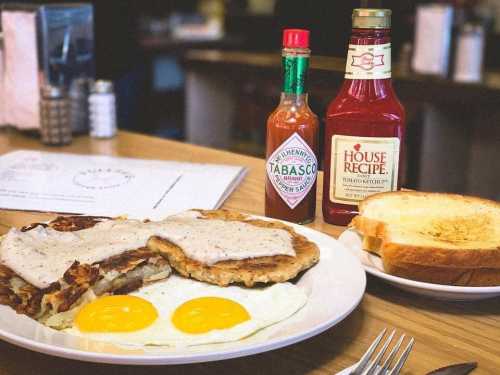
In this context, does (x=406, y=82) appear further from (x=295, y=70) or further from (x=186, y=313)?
(x=186, y=313)

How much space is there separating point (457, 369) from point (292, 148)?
1.72 feet

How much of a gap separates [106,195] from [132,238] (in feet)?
1.61

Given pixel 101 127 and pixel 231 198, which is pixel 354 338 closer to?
pixel 231 198

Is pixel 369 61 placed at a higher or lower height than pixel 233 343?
higher

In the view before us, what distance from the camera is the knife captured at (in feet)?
2.43

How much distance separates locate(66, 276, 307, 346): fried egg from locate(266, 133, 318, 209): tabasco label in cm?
31

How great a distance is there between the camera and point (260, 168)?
5.57 feet

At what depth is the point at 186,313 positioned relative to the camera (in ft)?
2.64

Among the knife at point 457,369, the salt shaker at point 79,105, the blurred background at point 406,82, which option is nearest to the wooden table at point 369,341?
the knife at point 457,369

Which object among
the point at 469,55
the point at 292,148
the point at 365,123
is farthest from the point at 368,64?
the point at 469,55

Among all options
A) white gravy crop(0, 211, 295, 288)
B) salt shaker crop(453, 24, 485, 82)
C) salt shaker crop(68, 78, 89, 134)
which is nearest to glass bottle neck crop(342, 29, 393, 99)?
white gravy crop(0, 211, 295, 288)

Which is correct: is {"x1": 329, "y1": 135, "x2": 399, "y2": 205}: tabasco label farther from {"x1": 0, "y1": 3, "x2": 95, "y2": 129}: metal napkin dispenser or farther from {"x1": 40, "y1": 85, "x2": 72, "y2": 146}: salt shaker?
{"x1": 0, "y1": 3, "x2": 95, "y2": 129}: metal napkin dispenser

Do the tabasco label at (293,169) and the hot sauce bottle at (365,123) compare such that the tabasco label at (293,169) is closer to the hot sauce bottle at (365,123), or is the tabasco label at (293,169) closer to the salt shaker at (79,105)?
the hot sauce bottle at (365,123)

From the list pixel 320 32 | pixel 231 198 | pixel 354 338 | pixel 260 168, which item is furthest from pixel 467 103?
pixel 354 338
